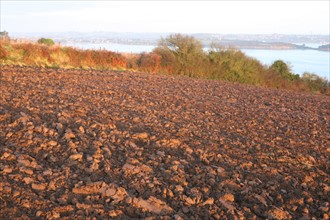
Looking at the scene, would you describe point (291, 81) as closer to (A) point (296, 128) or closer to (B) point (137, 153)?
(A) point (296, 128)

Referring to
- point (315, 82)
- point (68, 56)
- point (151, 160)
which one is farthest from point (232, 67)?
Result: point (151, 160)

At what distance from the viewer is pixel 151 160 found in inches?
206

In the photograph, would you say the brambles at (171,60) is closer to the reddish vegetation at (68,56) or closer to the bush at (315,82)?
the reddish vegetation at (68,56)

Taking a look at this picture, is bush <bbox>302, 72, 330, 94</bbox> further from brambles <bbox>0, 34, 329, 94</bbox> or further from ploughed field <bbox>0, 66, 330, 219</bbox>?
ploughed field <bbox>0, 66, 330, 219</bbox>

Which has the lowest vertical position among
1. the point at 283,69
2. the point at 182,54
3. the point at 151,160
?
the point at 283,69

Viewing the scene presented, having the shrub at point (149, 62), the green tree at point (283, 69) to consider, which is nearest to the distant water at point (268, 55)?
the green tree at point (283, 69)

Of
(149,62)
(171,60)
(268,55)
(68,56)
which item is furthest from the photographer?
(268,55)

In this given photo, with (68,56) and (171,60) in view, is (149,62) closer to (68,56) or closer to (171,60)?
(171,60)

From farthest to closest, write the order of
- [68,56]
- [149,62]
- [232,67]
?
[232,67] → [149,62] → [68,56]

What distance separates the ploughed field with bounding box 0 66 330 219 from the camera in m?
4.04

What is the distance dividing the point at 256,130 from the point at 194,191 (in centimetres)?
354

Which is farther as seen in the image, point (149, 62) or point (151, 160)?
point (149, 62)

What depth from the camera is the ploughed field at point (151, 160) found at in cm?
404

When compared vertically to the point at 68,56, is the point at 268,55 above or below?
below
